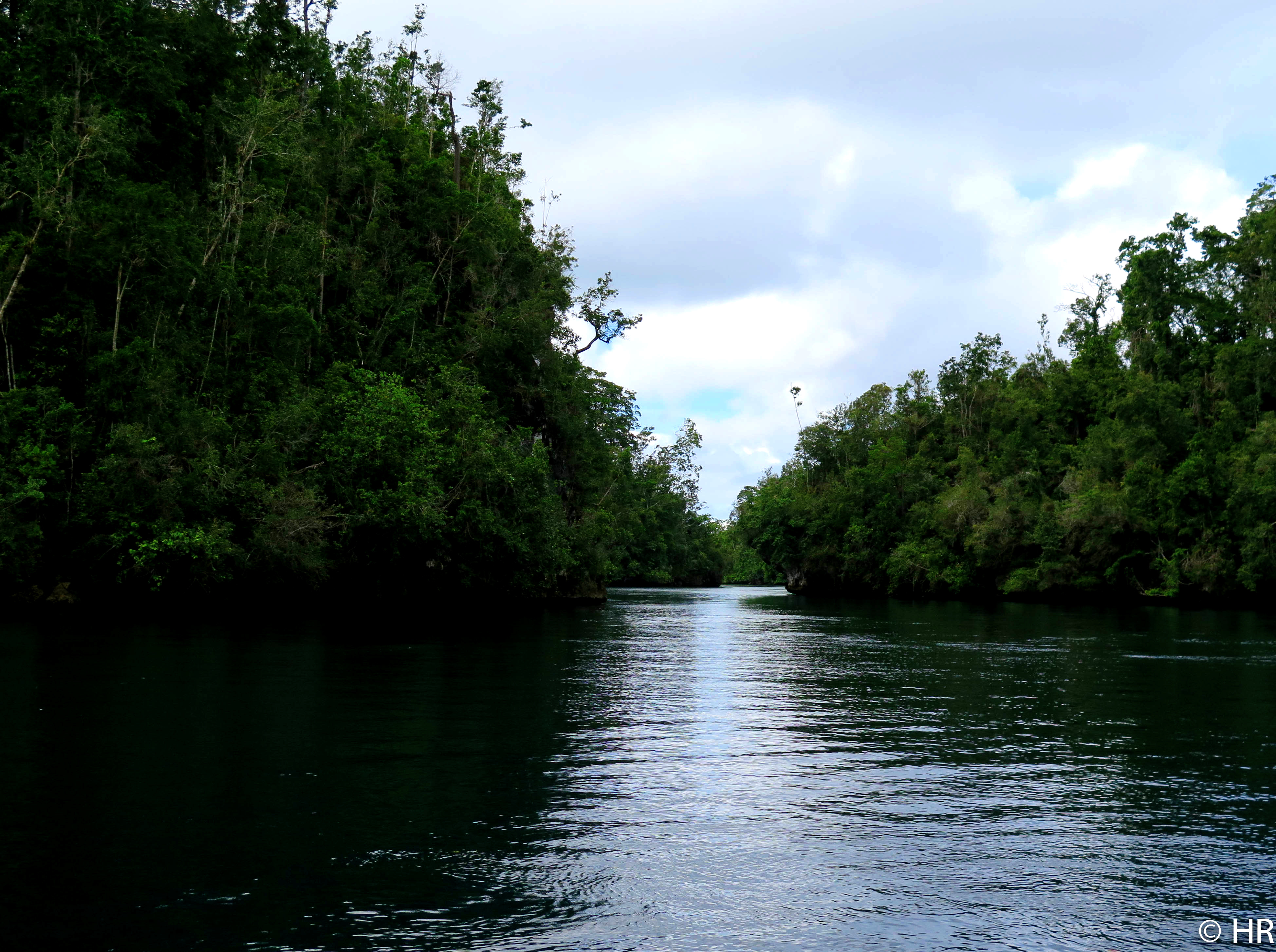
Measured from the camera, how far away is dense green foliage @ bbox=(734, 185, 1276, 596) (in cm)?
6688

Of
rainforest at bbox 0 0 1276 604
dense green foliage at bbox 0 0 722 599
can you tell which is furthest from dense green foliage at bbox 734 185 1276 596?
dense green foliage at bbox 0 0 722 599

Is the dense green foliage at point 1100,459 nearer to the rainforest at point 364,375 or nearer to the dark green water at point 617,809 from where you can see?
the rainforest at point 364,375

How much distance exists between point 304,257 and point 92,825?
51029 millimetres

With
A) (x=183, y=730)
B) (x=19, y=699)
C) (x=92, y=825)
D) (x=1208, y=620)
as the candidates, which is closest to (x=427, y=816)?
(x=92, y=825)

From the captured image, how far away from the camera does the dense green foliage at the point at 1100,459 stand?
6688 cm

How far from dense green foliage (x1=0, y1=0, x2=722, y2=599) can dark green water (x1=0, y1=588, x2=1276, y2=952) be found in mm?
20330

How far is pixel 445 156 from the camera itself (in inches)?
2822

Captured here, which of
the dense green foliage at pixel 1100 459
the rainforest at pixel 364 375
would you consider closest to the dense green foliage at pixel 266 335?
the rainforest at pixel 364 375

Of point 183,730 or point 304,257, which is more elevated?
point 304,257

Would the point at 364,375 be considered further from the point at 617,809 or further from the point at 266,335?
the point at 617,809

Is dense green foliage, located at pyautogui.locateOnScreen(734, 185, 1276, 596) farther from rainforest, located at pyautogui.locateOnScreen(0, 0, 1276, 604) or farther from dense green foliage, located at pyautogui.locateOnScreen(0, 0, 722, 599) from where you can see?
dense green foliage, located at pyautogui.locateOnScreen(0, 0, 722, 599)

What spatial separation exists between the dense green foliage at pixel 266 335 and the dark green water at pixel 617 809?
20330 millimetres

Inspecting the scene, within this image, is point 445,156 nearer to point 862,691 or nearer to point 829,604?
point 829,604

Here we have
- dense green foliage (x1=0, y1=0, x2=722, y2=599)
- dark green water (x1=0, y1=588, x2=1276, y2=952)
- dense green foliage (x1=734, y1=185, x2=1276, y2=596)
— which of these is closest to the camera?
dark green water (x1=0, y1=588, x2=1276, y2=952)
